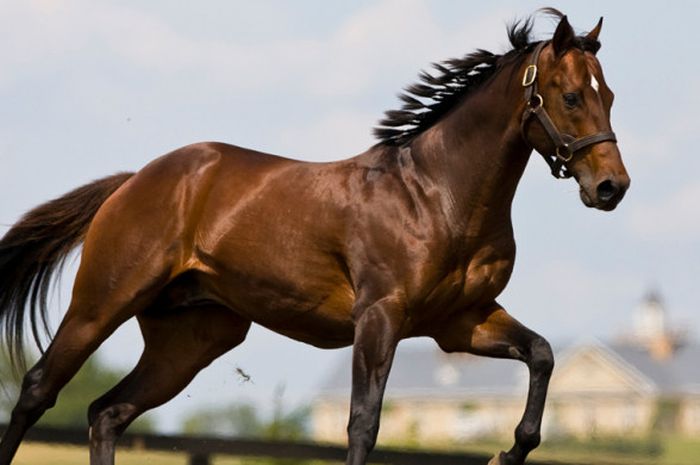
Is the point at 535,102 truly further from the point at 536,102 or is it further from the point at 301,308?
the point at 301,308

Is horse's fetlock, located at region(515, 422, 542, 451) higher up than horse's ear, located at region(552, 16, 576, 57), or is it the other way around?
horse's ear, located at region(552, 16, 576, 57)

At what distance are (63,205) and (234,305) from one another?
1304mm

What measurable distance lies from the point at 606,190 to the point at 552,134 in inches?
13.9

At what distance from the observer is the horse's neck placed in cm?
604

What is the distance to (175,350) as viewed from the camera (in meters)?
7.09

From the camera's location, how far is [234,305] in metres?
6.61

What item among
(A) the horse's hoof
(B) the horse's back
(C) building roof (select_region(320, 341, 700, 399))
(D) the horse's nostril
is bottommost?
(C) building roof (select_region(320, 341, 700, 399))

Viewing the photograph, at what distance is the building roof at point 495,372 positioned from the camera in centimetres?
5862

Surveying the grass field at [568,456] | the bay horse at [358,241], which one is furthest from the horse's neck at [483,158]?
the grass field at [568,456]

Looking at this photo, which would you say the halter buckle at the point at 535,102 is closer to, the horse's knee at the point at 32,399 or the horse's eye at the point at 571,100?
Result: the horse's eye at the point at 571,100

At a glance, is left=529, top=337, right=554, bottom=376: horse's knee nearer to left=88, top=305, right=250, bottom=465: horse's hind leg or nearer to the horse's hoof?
the horse's hoof

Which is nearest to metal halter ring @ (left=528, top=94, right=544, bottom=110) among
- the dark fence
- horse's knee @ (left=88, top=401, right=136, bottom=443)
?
horse's knee @ (left=88, top=401, right=136, bottom=443)

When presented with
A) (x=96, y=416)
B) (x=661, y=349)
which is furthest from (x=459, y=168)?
(x=661, y=349)

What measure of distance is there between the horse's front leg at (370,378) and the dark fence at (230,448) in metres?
2.57
